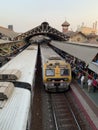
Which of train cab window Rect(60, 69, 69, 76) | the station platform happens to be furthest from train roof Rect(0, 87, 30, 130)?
train cab window Rect(60, 69, 69, 76)

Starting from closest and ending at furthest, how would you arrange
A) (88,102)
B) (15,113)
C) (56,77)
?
(15,113)
(88,102)
(56,77)

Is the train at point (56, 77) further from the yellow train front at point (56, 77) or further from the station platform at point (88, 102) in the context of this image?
the station platform at point (88, 102)

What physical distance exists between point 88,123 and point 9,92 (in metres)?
6.05

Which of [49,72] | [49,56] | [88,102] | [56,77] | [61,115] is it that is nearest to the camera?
[61,115]

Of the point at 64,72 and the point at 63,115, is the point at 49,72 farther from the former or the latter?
the point at 63,115

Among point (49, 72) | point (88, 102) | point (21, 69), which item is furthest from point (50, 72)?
point (21, 69)

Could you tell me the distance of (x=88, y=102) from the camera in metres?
14.7

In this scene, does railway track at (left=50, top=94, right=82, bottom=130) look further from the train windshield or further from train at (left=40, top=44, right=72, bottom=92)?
the train windshield

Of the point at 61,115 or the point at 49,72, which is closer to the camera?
the point at 61,115

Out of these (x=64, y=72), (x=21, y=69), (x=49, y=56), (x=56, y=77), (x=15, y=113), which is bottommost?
(x=56, y=77)

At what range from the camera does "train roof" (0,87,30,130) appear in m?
5.49

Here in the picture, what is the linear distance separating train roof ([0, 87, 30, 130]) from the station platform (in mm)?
4978

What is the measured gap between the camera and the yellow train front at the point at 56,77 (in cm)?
1797

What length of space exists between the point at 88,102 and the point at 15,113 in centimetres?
914
